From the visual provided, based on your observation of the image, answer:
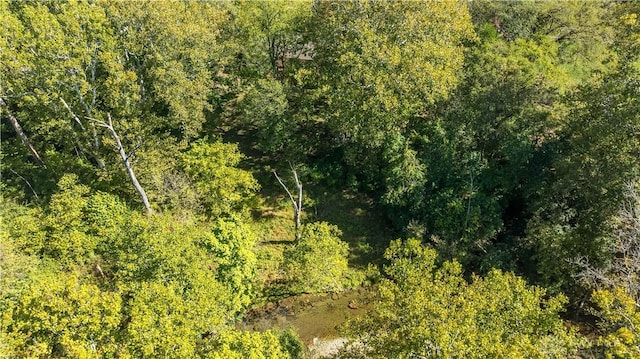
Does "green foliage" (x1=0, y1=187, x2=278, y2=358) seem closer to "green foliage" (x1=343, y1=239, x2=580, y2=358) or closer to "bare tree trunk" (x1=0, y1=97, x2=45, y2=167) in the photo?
"green foliage" (x1=343, y1=239, x2=580, y2=358)

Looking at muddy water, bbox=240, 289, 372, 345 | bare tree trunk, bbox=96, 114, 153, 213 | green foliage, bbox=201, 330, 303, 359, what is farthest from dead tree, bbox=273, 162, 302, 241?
green foliage, bbox=201, 330, 303, 359

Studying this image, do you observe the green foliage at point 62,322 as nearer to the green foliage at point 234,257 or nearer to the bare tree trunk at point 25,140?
the green foliage at point 234,257

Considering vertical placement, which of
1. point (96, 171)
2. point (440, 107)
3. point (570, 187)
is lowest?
point (96, 171)

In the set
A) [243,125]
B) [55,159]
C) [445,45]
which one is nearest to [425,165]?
[445,45]

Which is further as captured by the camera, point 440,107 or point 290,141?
point 290,141

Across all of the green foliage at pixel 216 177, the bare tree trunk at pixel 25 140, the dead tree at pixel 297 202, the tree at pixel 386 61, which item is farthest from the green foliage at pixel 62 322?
the tree at pixel 386 61

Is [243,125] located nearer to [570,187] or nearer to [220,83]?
[220,83]

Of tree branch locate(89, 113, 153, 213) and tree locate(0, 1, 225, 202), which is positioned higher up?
tree locate(0, 1, 225, 202)
